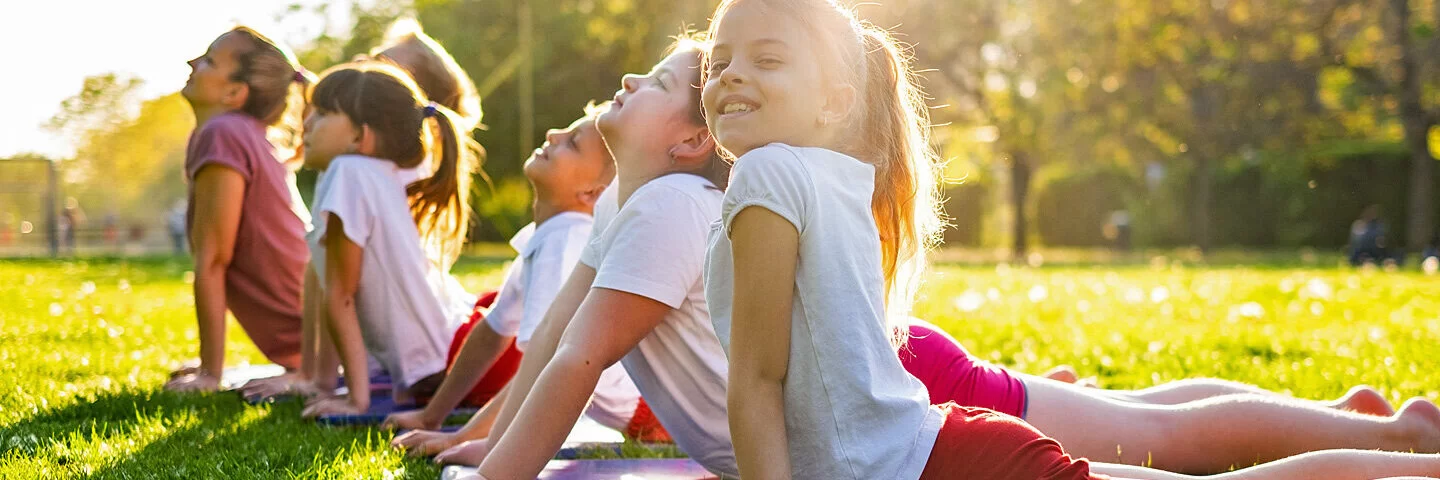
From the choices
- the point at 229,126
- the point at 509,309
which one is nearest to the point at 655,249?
the point at 509,309

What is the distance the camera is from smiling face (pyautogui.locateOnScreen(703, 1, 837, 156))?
2320 mm

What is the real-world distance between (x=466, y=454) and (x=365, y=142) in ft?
5.61

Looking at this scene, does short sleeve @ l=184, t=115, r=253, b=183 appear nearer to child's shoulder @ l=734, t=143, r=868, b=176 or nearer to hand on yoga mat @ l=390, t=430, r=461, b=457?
hand on yoga mat @ l=390, t=430, r=461, b=457

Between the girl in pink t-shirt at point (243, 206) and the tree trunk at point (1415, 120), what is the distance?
21.2m

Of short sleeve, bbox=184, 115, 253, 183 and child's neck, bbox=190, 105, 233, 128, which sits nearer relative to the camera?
short sleeve, bbox=184, 115, 253, 183

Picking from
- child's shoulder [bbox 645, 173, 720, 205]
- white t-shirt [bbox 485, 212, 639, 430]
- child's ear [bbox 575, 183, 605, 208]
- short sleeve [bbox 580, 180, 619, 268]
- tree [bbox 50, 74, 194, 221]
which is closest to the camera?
child's shoulder [bbox 645, 173, 720, 205]

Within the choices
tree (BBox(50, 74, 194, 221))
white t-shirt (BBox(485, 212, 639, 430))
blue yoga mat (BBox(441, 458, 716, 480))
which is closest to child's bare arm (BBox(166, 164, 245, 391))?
white t-shirt (BBox(485, 212, 639, 430))

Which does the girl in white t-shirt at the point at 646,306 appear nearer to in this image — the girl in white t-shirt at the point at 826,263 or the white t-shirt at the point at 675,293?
the white t-shirt at the point at 675,293

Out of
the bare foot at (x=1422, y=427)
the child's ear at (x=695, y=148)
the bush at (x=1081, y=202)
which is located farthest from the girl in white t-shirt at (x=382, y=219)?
the bush at (x=1081, y=202)

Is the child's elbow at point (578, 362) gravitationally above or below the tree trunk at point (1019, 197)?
above

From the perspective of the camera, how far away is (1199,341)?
6867 millimetres

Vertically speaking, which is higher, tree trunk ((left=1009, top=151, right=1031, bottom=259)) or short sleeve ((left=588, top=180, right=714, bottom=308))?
short sleeve ((left=588, top=180, right=714, bottom=308))

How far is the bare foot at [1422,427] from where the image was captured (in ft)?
10.4

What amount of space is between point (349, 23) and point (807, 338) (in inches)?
1122
